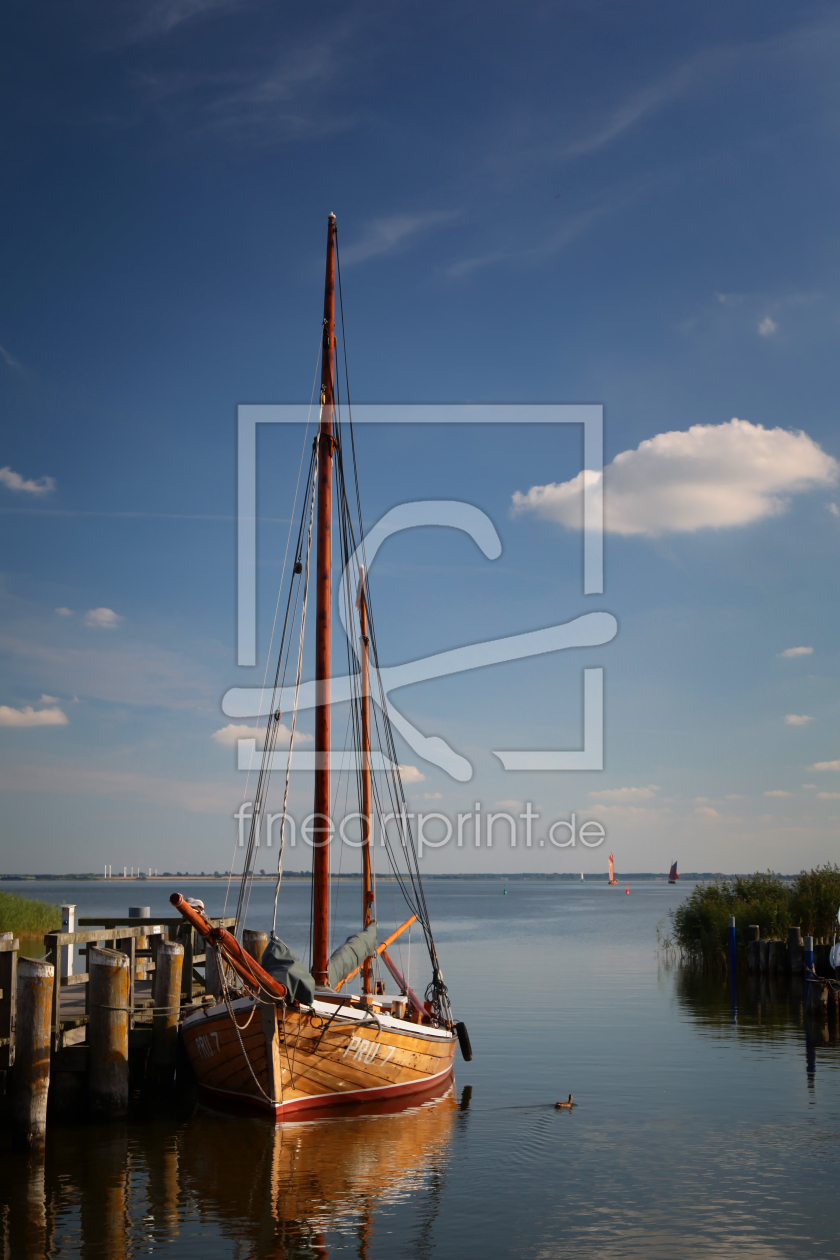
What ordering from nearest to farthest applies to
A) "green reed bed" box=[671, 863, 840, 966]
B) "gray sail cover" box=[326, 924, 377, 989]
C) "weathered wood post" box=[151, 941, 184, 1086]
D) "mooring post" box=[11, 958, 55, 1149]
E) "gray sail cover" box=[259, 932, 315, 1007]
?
1. "mooring post" box=[11, 958, 55, 1149]
2. "gray sail cover" box=[259, 932, 315, 1007]
3. "weathered wood post" box=[151, 941, 184, 1086]
4. "gray sail cover" box=[326, 924, 377, 989]
5. "green reed bed" box=[671, 863, 840, 966]

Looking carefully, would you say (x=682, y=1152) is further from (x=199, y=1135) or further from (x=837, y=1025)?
(x=837, y=1025)

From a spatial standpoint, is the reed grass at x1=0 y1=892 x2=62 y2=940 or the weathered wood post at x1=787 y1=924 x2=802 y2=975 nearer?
the weathered wood post at x1=787 y1=924 x2=802 y2=975

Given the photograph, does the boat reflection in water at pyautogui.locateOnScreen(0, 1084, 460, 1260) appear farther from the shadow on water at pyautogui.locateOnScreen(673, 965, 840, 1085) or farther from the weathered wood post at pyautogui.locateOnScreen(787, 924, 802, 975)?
the weathered wood post at pyautogui.locateOnScreen(787, 924, 802, 975)

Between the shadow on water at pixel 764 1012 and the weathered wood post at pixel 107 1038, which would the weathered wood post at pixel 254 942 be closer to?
the weathered wood post at pixel 107 1038

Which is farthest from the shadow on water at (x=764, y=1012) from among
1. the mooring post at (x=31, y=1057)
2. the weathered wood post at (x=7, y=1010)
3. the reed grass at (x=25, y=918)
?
the reed grass at (x=25, y=918)

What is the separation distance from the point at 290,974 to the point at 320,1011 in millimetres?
933

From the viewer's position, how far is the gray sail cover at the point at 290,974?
1786 centimetres

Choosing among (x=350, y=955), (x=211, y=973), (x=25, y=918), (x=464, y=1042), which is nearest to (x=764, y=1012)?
(x=464, y=1042)

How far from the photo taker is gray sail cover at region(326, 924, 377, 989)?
798 inches

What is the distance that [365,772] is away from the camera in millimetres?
25812

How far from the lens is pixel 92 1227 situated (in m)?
13.2

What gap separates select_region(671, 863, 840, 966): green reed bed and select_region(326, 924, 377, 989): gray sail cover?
22.7m

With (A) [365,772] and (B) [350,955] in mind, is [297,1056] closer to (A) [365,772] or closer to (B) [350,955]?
(B) [350,955]

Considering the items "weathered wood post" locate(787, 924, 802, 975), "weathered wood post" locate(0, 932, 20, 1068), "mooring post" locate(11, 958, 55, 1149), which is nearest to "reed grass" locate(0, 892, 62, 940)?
"weathered wood post" locate(0, 932, 20, 1068)
